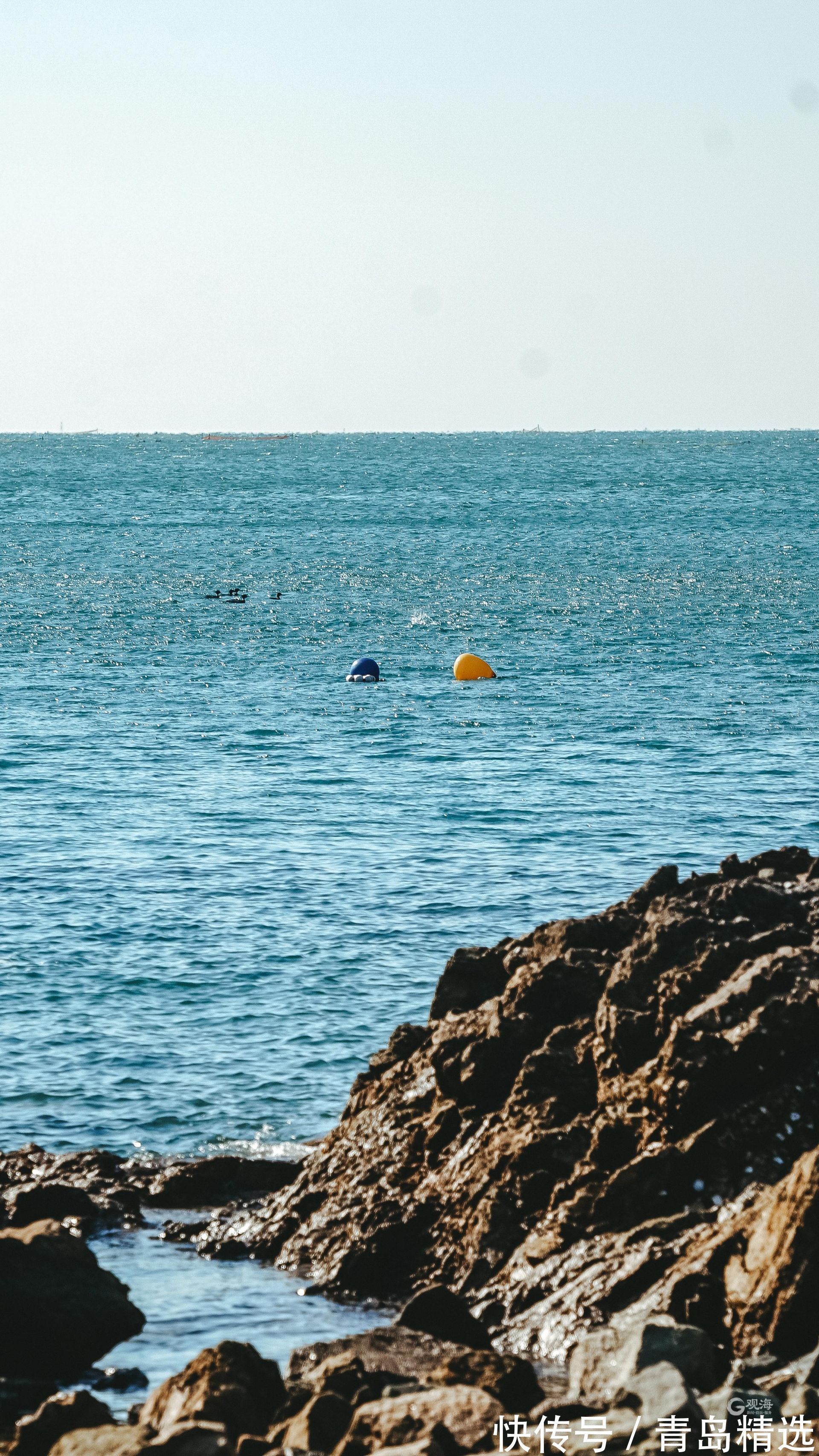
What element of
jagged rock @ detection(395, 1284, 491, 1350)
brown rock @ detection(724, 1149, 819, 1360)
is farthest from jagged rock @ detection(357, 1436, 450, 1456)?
jagged rock @ detection(395, 1284, 491, 1350)

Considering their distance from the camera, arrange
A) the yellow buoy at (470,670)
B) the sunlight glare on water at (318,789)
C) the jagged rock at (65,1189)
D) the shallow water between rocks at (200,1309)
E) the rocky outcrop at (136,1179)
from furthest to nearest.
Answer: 1. the yellow buoy at (470,670)
2. the sunlight glare on water at (318,789)
3. the rocky outcrop at (136,1179)
4. the jagged rock at (65,1189)
5. the shallow water between rocks at (200,1309)

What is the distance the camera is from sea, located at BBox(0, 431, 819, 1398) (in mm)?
23938

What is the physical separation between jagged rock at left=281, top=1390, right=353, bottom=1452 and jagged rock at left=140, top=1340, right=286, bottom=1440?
51 cm

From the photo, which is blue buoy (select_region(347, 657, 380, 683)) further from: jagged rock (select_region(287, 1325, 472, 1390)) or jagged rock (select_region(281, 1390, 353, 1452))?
jagged rock (select_region(281, 1390, 353, 1452))

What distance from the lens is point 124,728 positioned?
173ft

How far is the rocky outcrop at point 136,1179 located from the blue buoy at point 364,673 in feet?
135

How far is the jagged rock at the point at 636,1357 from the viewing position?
12945 millimetres

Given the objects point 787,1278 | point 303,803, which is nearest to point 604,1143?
point 787,1278

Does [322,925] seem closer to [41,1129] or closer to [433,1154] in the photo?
[41,1129]

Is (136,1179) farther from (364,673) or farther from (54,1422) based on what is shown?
(364,673)

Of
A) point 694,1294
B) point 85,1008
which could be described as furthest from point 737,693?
point 694,1294

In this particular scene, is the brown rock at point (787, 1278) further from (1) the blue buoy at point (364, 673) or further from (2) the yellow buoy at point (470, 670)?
(2) the yellow buoy at point (470, 670)

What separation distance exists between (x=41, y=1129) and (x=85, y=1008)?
488cm

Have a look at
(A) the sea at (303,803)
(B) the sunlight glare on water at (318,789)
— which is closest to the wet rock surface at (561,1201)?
(A) the sea at (303,803)
